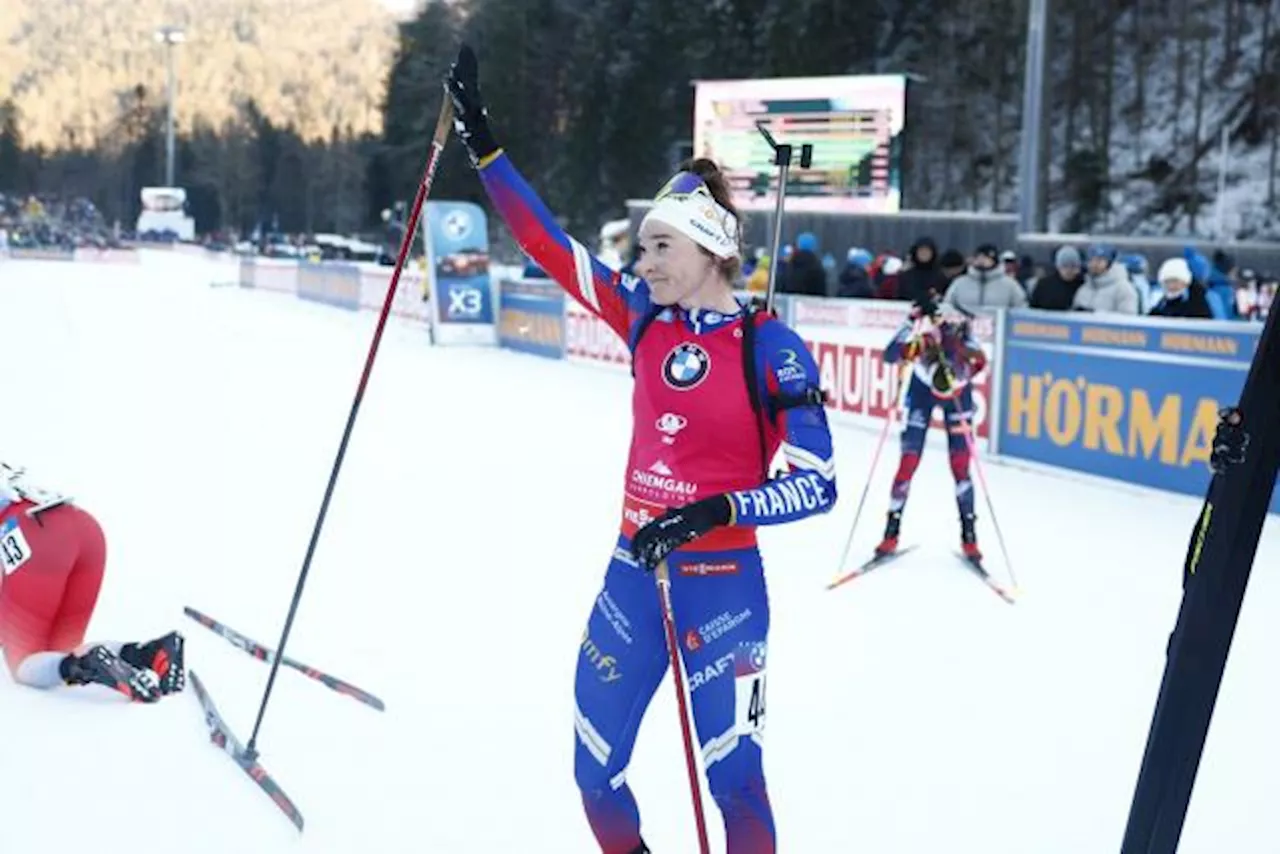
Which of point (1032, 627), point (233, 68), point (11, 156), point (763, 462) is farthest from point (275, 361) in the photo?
point (233, 68)

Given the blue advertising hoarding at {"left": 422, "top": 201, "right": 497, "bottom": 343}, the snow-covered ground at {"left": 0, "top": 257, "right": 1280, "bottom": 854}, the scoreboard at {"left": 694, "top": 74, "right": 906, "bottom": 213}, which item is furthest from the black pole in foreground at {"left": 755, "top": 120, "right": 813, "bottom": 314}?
the scoreboard at {"left": 694, "top": 74, "right": 906, "bottom": 213}

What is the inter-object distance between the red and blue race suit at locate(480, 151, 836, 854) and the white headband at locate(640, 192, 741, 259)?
0.17 meters

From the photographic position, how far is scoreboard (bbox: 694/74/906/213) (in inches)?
1219

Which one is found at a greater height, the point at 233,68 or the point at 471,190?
the point at 233,68

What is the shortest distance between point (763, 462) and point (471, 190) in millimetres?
66366

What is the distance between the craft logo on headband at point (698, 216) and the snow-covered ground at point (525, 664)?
1.91 meters

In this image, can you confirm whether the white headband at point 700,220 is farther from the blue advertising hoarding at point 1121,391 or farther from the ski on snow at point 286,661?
the blue advertising hoarding at point 1121,391

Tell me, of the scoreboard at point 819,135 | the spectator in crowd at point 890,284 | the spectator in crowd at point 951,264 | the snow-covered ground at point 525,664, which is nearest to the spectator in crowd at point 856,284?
the spectator in crowd at point 890,284

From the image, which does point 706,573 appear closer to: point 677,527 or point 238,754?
point 677,527

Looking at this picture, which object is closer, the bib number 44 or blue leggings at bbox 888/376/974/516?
the bib number 44

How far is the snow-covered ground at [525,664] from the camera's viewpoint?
15.3 feet

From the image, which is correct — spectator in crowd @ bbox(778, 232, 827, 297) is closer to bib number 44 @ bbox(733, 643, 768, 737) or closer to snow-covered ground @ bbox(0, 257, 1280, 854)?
snow-covered ground @ bbox(0, 257, 1280, 854)

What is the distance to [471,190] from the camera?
68438 mm

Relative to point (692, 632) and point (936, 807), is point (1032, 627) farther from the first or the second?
point (692, 632)
